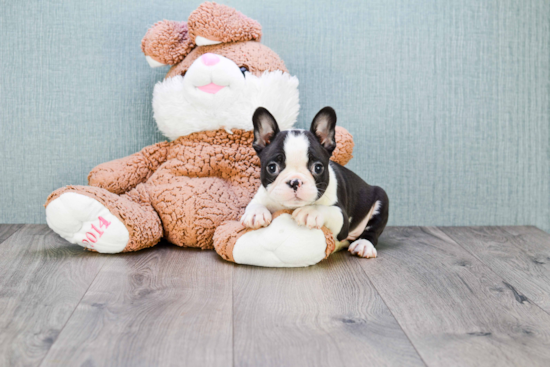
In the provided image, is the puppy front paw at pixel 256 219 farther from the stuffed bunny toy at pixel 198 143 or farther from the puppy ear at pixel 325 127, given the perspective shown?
the puppy ear at pixel 325 127

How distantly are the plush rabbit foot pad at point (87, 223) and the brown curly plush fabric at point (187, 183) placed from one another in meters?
0.06

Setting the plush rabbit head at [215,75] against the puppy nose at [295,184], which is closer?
the puppy nose at [295,184]

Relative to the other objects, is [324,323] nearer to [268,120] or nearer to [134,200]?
[268,120]

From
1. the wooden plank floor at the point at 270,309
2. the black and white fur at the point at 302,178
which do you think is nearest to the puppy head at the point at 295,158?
the black and white fur at the point at 302,178

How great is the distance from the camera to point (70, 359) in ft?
2.89

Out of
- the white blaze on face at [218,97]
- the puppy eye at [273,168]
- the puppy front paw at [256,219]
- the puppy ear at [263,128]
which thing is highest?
the white blaze on face at [218,97]

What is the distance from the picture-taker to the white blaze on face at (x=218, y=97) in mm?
1632

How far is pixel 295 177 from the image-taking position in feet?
4.39

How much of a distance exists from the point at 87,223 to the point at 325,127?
2.53ft

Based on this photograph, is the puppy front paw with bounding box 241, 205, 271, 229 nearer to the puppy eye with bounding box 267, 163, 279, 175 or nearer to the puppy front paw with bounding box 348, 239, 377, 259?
the puppy eye with bounding box 267, 163, 279, 175

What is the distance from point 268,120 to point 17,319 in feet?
2.66

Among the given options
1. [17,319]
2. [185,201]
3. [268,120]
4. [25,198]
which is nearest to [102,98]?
[25,198]

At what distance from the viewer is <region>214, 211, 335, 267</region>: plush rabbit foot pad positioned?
1400 mm

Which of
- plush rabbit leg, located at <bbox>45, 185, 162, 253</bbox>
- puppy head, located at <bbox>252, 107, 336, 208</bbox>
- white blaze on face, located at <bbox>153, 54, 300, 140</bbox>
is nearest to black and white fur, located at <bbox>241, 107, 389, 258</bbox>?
puppy head, located at <bbox>252, 107, 336, 208</bbox>
